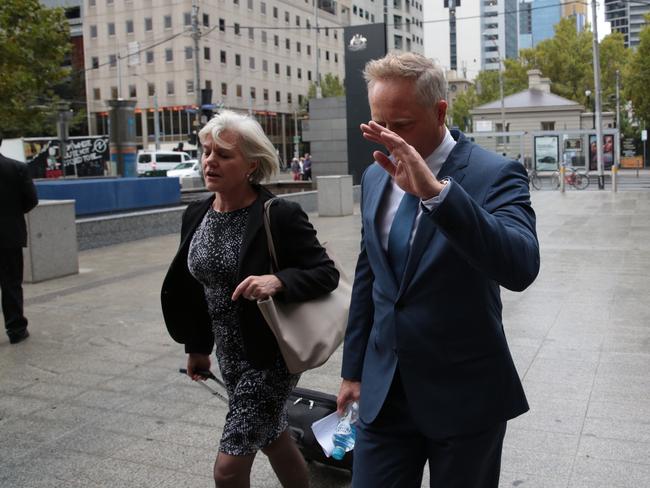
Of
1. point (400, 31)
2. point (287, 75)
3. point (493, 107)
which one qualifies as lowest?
point (493, 107)

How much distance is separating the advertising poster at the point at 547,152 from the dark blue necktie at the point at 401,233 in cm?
3653

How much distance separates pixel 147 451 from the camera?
418 cm

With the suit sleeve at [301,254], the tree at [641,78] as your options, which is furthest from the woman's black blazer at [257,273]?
the tree at [641,78]

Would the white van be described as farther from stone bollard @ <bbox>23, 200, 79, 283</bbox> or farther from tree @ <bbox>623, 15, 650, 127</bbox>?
stone bollard @ <bbox>23, 200, 79, 283</bbox>

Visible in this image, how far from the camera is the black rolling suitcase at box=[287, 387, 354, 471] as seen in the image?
11.9 feet

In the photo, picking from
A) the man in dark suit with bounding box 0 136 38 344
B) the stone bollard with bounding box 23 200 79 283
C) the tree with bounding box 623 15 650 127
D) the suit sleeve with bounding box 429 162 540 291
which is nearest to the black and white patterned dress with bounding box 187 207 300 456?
the suit sleeve with bounding box 429 162 540 291

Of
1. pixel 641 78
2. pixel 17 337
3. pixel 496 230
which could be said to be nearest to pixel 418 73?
pixel 496 230

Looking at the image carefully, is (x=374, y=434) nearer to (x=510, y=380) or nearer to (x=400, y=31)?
(x=510, y=380)

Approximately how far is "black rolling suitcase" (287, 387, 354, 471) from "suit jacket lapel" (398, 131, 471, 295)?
1.73 meters

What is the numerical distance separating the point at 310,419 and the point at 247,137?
1415 mm

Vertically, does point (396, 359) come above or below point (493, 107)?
below

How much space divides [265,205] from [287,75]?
85093 mm

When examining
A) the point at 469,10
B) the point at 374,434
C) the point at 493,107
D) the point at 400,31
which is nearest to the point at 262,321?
the point at 374,434

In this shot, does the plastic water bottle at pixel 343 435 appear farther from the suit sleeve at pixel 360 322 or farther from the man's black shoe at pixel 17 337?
the man's black shoe at pixel 17 337
